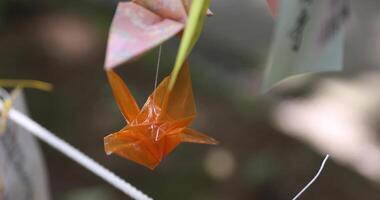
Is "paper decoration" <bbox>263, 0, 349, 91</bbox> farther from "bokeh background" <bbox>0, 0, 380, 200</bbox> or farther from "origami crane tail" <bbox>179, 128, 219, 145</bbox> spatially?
"bokeh background" <bbox>0, 0, 380, 200</bbox>

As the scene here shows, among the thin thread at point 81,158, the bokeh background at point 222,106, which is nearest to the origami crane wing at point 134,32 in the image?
the thin thread at point 81,158

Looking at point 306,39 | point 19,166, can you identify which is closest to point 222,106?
point 19,166

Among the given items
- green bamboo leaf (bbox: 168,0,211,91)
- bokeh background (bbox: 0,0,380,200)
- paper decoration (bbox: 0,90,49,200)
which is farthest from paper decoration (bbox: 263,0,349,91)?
bokeh background (bbox: 0,0,380,200)

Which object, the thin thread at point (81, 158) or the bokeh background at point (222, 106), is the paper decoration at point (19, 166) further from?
the bokeh background at point (222, 106)

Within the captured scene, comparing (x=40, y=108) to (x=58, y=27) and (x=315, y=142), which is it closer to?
(x=58, y=27)

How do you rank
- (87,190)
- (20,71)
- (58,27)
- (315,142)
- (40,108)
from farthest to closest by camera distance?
(58,27) → (20,71) → (40,108) → (315,142) → (87,190)

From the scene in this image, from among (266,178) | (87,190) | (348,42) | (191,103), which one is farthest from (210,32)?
(191,103)

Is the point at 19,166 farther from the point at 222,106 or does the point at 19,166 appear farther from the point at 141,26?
the point at 222,106
